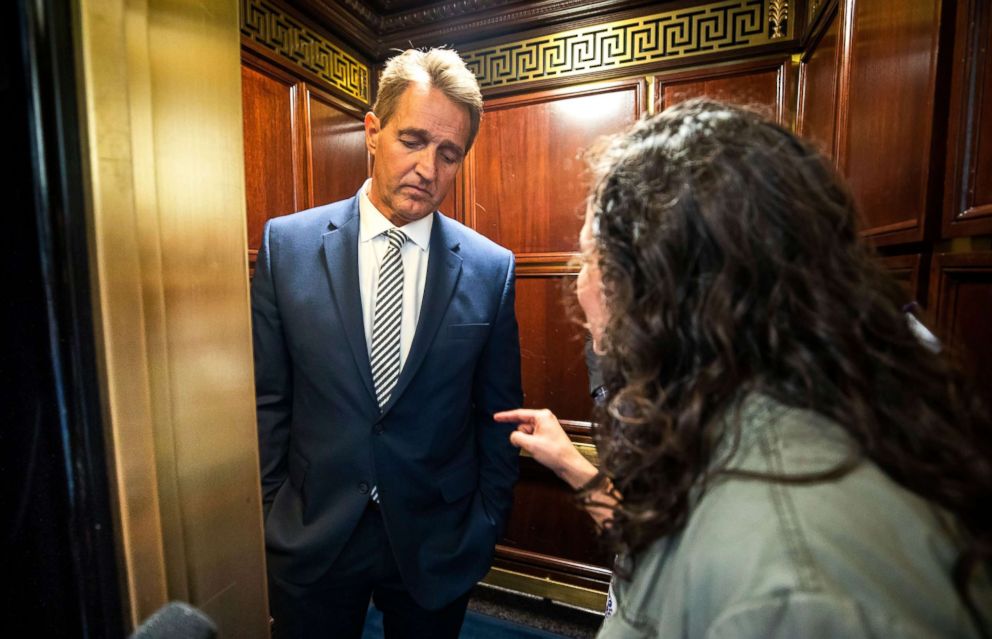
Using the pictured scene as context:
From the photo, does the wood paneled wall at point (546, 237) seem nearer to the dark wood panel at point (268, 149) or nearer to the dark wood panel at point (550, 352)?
the dark wood panel at point (550, 352)

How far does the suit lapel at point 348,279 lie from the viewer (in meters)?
1.05

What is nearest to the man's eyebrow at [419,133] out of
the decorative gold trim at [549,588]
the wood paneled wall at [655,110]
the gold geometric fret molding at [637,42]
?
the wood paneled wall at [655,110]

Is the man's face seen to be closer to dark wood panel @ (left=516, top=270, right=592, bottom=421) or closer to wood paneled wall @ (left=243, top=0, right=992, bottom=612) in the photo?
wood paneled wall @ (left=243, top=0, right=992, bottom=612)

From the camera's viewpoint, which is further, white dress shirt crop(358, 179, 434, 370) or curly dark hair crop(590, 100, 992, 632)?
white dress shirt crop(358, 179, 434, 370)

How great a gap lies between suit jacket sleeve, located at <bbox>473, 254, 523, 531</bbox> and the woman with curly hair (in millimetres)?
545

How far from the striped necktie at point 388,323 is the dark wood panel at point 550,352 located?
105 centimetres

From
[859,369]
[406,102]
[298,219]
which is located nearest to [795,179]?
[859,369]

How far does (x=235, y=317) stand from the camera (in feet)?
1.19

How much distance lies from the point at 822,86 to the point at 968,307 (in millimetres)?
1026

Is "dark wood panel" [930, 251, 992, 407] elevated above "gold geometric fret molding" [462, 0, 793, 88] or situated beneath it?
situated beneath

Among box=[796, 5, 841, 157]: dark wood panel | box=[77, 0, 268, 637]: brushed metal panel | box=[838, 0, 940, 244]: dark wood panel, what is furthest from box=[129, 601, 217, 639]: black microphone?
box=[796, 5, 841, 157]: dark wood panel

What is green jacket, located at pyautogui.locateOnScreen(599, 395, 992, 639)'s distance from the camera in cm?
36

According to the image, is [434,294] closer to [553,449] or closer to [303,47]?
[553,449]

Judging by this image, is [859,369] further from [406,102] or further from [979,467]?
[406,102]
